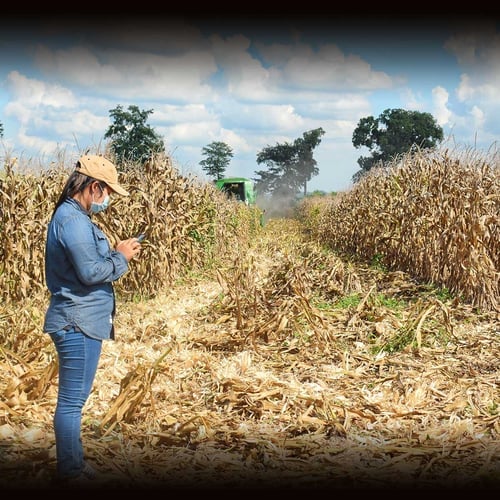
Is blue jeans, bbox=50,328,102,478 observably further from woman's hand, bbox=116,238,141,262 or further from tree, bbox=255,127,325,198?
tree, bbox=255,127,325,198

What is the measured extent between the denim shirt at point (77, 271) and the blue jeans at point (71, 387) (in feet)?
Answer: 0.22

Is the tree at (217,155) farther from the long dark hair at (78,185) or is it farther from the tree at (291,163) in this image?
the long dark hair at (78,185)

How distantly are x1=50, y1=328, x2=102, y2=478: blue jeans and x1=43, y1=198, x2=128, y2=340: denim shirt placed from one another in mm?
68

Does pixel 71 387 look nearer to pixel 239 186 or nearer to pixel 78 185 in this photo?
pixel 78 185

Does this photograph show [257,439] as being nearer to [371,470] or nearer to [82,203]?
[371,470]

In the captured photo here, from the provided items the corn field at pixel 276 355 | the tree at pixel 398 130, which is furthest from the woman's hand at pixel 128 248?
the tree at pixel 398 130

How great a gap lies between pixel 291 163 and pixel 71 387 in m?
60.3

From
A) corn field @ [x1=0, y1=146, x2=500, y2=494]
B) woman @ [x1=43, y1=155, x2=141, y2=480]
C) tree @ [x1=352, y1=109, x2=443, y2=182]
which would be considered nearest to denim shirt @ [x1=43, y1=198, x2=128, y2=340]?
woman @ [x1=43, y1=155, x2=141, y2=480]

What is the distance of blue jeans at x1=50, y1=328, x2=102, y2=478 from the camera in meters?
3.46

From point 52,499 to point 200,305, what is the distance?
6.09m

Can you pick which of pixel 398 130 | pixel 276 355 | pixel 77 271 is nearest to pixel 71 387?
pixel 77 271

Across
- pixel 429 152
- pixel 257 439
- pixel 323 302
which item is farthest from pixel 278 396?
pixel 429 152

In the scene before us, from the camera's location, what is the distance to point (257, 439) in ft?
14.6

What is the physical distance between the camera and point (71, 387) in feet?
11.5
